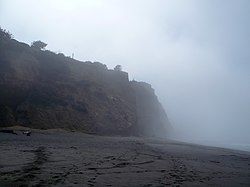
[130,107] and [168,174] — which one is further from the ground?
[130,107]

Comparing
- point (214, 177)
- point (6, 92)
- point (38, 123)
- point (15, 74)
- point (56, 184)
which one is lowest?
point (56, 184)

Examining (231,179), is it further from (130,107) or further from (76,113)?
(130,107)

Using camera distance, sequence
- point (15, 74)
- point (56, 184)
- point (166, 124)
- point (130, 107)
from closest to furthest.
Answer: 1. point (56, 184)
2. point (15, 74)
3. point (130, 107)
4. point (166, 124)

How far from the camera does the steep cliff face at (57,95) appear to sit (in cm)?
4756

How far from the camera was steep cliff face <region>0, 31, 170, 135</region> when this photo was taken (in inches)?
1873

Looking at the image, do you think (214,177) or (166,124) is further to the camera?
(166,124)

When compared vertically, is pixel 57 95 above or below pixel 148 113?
below

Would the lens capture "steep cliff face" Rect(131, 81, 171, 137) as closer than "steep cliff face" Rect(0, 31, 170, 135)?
No

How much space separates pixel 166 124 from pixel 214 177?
89.0 metres

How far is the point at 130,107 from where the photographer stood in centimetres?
6856

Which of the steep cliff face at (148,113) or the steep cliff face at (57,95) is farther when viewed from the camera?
the steep cliff face at (148,113)

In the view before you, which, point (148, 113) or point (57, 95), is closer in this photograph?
point (57, 95)

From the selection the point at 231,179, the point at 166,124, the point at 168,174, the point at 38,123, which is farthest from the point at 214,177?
the point at 166,124

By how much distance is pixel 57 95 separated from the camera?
53375mm
